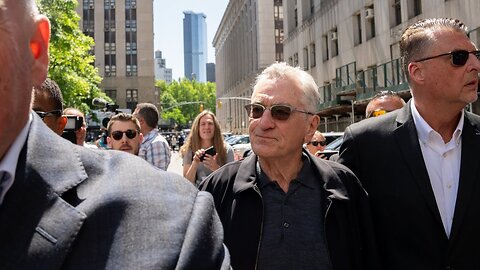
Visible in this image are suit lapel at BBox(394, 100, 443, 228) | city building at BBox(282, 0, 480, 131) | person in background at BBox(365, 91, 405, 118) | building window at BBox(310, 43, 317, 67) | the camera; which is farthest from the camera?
building window at BBox(310, 43, 317, 67)

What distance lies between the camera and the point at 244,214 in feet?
8.02

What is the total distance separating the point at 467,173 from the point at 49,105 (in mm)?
2694

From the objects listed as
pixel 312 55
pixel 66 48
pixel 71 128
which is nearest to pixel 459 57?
pixel 71 128

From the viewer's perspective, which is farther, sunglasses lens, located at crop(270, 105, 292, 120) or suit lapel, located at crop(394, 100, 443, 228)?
sunglasses lens, located at crop(270, 105, 292, 120)

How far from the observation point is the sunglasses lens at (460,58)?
2.68 metres

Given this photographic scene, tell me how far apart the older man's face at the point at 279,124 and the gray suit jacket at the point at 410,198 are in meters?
0.34

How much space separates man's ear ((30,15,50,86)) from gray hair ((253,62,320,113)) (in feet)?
5.83

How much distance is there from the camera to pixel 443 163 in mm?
2631

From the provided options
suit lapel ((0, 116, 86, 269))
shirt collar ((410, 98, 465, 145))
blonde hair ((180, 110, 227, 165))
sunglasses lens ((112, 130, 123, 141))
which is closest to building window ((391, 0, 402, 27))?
blonde hair ((180, 110, 227, 165))

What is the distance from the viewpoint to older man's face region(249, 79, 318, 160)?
2721 millimetres

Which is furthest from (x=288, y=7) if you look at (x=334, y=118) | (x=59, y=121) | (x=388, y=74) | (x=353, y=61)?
(x=59, y=121)

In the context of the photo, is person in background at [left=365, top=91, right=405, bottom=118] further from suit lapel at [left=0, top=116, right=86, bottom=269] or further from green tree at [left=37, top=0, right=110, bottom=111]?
green tree at [left=37, top=0, right=110, bottom=111]

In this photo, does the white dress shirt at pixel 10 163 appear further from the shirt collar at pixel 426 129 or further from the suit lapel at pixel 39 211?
the shirt collar at pixel 426 129

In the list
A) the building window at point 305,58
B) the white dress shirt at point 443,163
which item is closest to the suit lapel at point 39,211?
the white dress shirt at point 443,163
